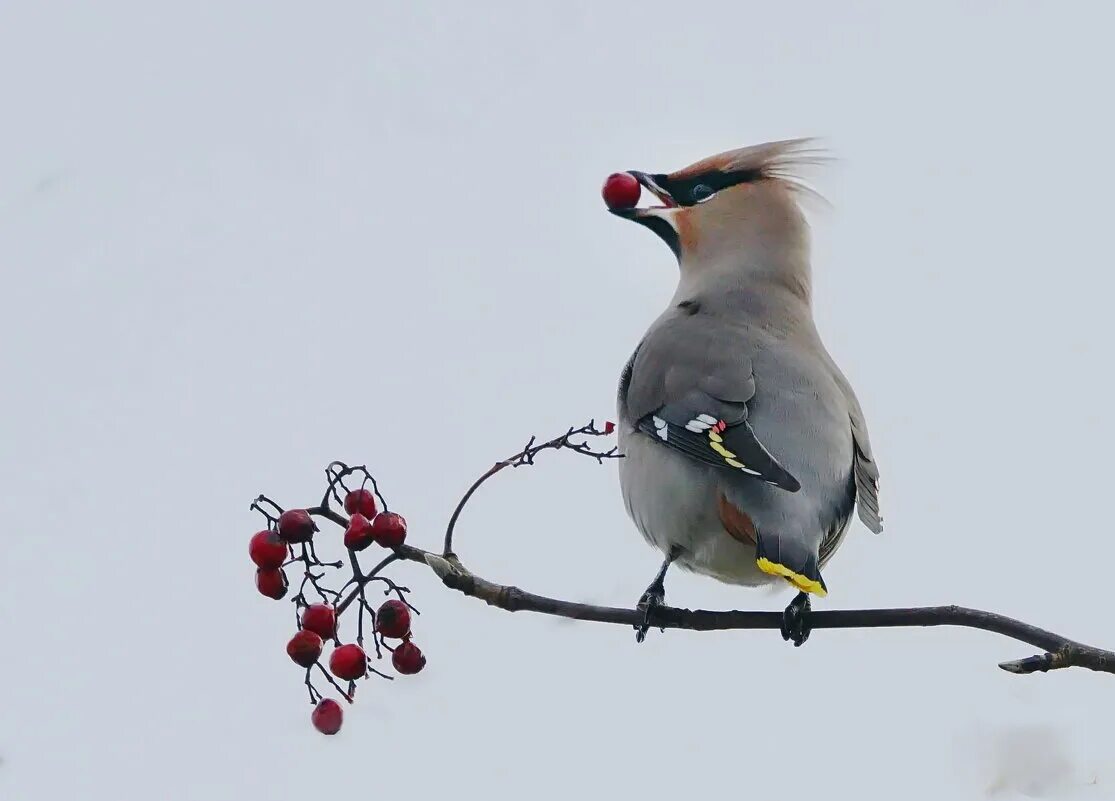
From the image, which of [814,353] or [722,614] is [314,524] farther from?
[814,353]

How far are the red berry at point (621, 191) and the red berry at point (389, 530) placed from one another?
71.7 inches

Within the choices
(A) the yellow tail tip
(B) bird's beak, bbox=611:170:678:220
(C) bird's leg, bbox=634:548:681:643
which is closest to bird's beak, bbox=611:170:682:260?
(B) bird's beak, bbox=611:170:678:220

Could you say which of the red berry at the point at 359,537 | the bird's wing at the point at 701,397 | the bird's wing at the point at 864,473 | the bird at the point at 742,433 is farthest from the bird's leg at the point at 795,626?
the red berry at the point at 359,537

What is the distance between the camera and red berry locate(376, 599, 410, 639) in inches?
88.3

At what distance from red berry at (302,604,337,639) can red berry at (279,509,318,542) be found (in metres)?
0.10

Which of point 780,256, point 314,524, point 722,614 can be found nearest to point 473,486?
point 314,524

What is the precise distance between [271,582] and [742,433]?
40.8 inches

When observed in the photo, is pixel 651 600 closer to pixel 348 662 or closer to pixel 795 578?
pixel 795 578

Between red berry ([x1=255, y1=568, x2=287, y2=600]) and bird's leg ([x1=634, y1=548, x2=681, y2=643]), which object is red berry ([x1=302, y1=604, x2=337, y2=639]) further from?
bird's leg ([x1=634, y1=548, x2=681, y2=643])

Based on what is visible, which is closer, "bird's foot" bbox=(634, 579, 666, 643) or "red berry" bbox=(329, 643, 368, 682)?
"red berry" bbox=(329, 643, 368, 682)

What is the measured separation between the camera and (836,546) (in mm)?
3043

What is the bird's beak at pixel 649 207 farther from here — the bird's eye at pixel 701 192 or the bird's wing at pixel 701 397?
the bird's wing at pixel 701 397

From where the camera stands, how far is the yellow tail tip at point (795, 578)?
8.27 feet

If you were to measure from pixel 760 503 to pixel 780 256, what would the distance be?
4.30 ft
